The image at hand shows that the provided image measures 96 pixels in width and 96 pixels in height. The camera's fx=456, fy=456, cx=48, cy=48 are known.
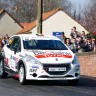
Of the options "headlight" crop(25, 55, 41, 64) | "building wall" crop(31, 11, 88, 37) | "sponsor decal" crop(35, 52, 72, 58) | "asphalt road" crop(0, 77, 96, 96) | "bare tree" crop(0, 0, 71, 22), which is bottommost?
"asphalt road" crop(0, 77, 96, 96)

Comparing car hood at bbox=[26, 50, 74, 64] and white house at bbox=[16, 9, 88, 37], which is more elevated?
white house at bbox=[16, 9, 88, 37]

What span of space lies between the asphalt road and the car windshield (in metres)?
1.14

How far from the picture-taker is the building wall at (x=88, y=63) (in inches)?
749

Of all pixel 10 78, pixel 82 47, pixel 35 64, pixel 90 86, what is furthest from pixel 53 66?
pixel 82 47

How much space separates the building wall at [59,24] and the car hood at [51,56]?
42469 mm

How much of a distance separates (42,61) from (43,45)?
1407 mm

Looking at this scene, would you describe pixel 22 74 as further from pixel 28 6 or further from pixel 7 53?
pixel 28 6

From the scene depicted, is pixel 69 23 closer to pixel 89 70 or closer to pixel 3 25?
pixel 3 25

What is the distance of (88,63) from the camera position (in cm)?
1933

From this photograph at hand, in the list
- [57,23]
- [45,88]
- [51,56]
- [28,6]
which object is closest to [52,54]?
[51,56]

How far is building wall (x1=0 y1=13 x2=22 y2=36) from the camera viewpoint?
6575 centimetres

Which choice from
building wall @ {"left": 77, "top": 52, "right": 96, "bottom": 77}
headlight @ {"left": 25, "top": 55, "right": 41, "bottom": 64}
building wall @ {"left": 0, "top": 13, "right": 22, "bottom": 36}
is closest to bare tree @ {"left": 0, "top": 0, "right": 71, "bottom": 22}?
building wall @ {"left": 0, "top": 13, "right": 22, "bottom": 36}

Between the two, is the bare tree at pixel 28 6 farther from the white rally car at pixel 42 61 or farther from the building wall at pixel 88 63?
the white rally car at pixel 42 61

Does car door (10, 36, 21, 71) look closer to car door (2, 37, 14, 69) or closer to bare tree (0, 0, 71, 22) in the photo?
car door (2, 37, 14, 69)
